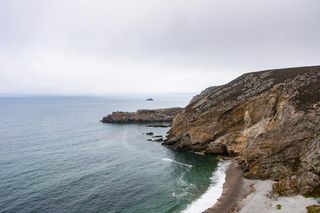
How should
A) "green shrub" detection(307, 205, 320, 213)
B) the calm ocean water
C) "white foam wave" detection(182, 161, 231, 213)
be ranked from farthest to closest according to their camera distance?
the calm ocean water < "white foam wave" detection(182, 161, 231, 213) < "green shrub" detection(307, 205, 320, 213)

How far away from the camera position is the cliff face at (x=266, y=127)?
49719 millimetres

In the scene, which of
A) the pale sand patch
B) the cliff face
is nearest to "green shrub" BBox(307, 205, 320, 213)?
the pale sand patch

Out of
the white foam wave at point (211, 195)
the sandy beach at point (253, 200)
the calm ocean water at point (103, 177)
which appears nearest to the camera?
the sandy beach at point (253, 200)

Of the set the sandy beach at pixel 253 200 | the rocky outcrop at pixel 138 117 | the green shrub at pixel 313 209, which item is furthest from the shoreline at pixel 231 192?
the rocky outcrop at pixel 138 117

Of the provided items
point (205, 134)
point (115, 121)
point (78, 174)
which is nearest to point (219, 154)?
point (205, 134)

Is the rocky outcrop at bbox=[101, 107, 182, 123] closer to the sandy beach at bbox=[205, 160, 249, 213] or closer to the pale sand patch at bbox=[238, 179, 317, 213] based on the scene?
the sandy beach at bbox=[205, 160, 249, 213]

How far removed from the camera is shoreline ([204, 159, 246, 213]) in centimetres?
4269

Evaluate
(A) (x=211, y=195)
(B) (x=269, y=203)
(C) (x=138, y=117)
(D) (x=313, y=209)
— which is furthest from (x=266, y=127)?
(C) (x=138, y=117)

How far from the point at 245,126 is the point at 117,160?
1217 inches

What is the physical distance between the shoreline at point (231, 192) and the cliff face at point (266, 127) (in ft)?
7.41

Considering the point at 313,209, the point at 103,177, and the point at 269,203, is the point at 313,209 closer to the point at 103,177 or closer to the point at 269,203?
the point at 269,203

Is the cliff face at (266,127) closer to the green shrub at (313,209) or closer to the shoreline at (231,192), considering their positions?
the shoreline at (231,192)

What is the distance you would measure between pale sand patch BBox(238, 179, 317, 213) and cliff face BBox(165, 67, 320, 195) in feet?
6.56

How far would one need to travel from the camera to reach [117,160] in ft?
231
